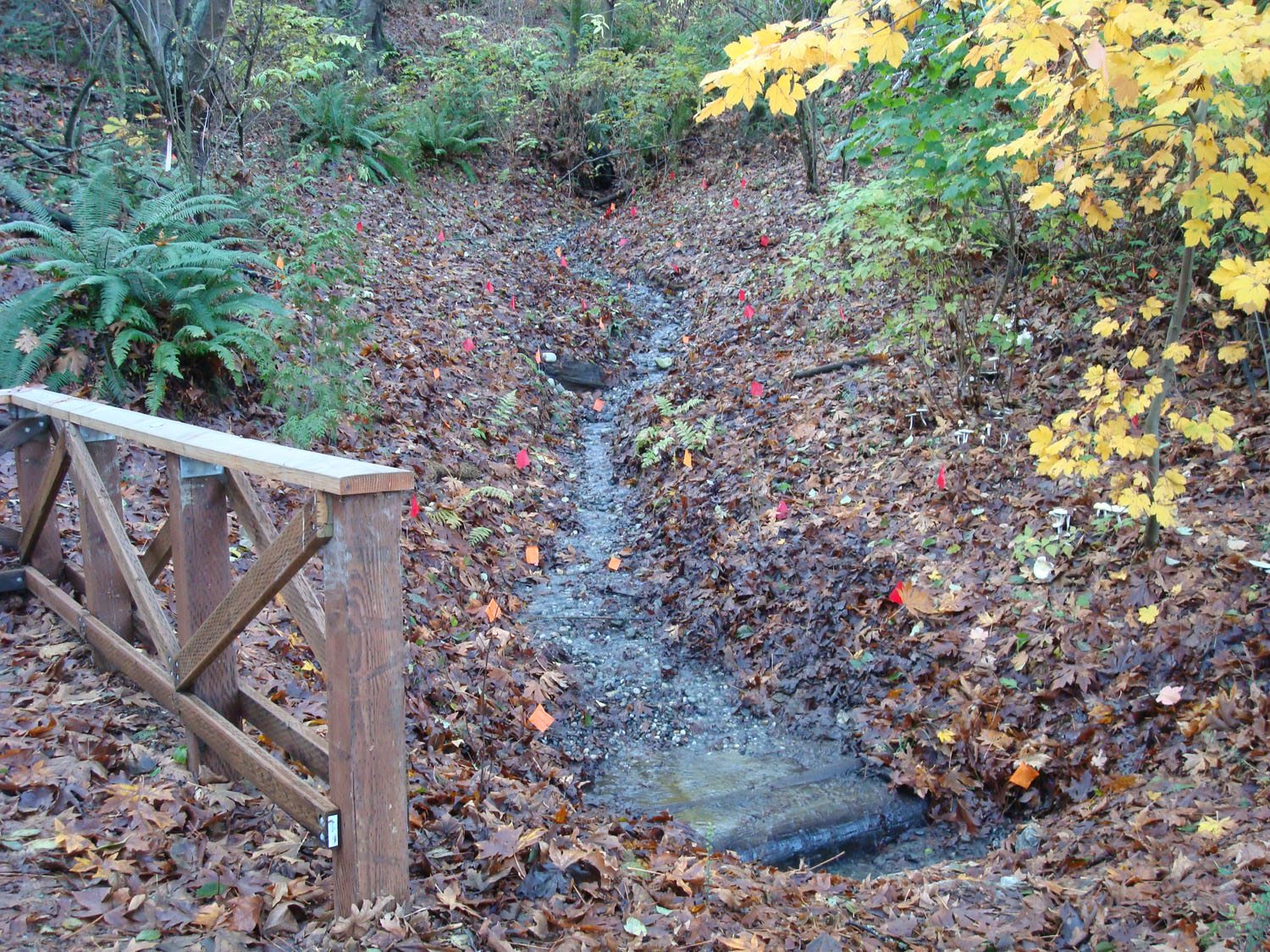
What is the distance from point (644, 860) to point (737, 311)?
8.39m

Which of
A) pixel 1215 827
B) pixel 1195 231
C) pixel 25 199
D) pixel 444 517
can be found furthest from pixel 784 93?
pixel 25 199

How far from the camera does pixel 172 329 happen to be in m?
6.12

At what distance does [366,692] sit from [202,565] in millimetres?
1163

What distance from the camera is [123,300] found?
581cm

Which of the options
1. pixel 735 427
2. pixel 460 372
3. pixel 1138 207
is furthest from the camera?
pixel 460 372

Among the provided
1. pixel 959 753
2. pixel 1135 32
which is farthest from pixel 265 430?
pixel 1135 32

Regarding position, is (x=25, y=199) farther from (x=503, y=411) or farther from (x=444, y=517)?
(x=503, y=411)

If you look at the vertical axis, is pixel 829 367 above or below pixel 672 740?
above

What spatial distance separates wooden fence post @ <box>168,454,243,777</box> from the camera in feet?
9.82

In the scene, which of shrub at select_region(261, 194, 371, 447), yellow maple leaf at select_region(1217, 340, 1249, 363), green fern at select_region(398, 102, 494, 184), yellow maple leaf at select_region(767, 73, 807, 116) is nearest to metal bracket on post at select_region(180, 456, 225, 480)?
yellow maple leaf at select_region(767, 73, 807, 116)

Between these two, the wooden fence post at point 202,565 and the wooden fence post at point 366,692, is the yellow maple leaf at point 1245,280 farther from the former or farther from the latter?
the wooden fence post at point 202,565

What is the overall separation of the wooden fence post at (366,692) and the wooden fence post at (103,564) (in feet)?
7.26

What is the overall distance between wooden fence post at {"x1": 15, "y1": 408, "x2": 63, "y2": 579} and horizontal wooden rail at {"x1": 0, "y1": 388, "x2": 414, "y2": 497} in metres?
1.08

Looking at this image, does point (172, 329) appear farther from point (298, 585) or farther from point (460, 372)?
point (298, 585)
